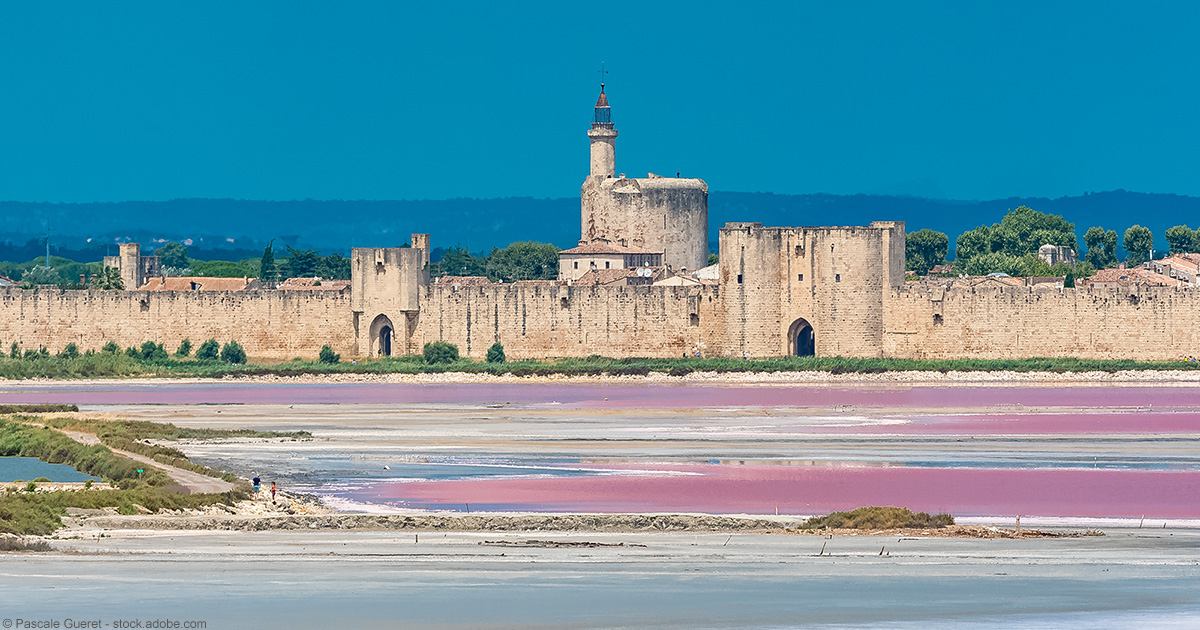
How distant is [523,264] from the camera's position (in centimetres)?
7944

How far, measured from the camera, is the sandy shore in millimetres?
48250

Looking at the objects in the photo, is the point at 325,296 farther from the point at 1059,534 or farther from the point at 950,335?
the point at 1059,534

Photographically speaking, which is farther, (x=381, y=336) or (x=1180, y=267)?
(x=1180, y=267)

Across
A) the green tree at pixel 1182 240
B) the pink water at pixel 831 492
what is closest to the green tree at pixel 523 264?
the green tree at pixel 1182 240

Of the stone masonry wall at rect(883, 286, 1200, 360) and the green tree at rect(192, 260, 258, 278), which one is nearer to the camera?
the stone masonry wall at rect(883, 286, 1200, 360)

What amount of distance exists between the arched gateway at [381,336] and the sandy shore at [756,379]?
A: 10.6 ft

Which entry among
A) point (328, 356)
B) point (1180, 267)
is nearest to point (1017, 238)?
point (1180, 267)

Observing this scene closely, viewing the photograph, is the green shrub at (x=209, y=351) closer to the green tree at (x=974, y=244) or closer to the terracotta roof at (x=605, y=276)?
the terracotta roof at (x=605, y=276)

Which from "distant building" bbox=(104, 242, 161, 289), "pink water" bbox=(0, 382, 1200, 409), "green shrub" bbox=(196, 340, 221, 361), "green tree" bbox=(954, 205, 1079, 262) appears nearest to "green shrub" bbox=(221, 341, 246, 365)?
"green shrub" bbox=(196, 340, 221, 361)

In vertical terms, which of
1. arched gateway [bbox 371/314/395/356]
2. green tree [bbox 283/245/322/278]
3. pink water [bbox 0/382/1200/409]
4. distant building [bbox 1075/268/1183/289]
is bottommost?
pink water [bbox 0/382/1200/409]

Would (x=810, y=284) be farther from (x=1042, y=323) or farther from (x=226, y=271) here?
(x=226, y=271)

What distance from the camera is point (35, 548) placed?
17953 mm

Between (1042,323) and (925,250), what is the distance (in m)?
29.9

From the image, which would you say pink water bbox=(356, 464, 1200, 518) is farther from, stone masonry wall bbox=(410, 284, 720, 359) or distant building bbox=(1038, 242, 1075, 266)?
distant building bbox=(1038, 242, 1075, 266)
